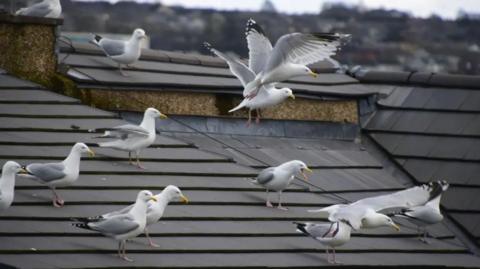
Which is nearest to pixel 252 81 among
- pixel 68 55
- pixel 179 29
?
pixel 68 55

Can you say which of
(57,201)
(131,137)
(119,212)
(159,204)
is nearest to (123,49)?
(131,137)

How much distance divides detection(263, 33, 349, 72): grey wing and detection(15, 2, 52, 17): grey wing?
2.29m

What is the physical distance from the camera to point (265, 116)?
1616 cm

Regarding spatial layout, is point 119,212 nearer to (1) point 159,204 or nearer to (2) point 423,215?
(1) point 159,204

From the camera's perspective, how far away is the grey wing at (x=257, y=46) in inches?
621

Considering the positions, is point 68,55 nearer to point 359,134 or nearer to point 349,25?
point 359,134

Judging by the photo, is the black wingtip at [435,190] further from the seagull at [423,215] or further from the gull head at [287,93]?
the gull head at [287,93]

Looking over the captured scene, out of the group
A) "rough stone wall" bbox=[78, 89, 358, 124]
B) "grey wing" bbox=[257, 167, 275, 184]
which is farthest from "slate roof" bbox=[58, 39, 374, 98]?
"grey wing" bbox=[257, 167, 275, 184]

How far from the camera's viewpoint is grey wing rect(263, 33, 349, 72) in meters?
15.4

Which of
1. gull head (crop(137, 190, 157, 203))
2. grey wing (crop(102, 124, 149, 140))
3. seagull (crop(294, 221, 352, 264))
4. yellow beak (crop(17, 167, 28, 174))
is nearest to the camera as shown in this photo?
gull head (crop(137, 190, 157, 203))

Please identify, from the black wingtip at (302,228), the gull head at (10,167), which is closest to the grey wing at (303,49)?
the black wingtip at (302,228)

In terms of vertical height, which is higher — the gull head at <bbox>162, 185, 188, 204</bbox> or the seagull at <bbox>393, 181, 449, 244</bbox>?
the seagull at <bbox>393, 181, 449, 244</bbox>

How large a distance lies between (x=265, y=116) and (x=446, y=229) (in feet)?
8.72

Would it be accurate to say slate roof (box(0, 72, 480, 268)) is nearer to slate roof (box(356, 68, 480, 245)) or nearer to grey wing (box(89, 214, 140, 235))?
grey wing (box(89, 214, 140, 235))
